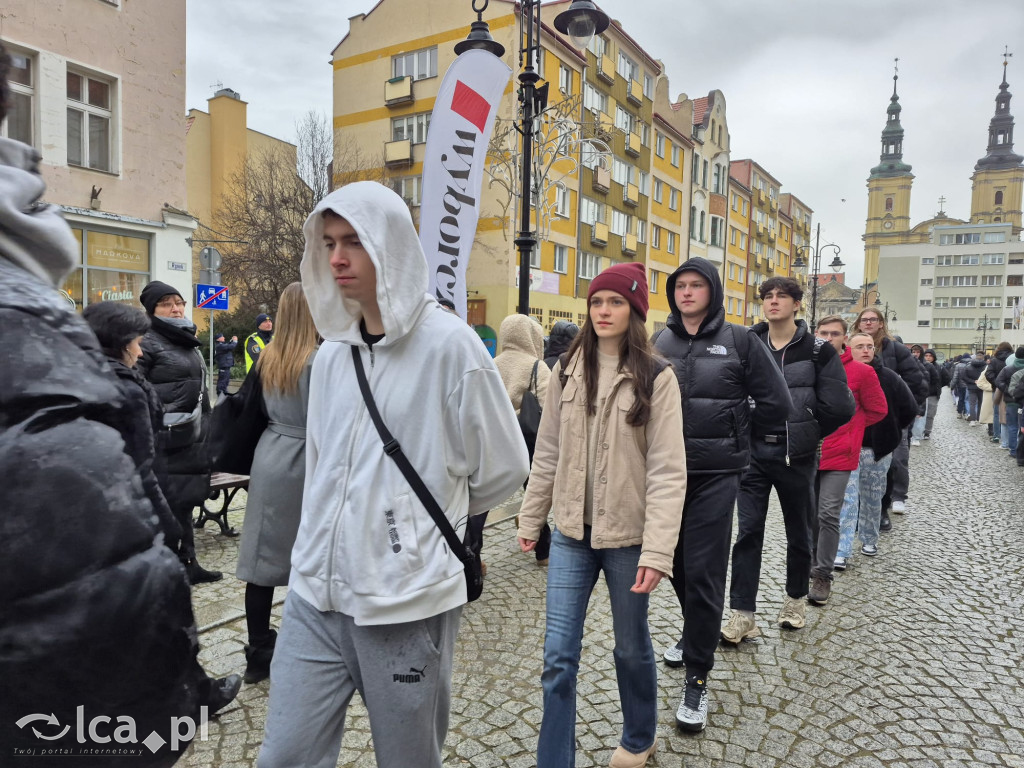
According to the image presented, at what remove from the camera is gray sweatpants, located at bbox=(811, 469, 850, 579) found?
5094 millimetres

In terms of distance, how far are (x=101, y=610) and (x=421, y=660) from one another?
1139 millimetres

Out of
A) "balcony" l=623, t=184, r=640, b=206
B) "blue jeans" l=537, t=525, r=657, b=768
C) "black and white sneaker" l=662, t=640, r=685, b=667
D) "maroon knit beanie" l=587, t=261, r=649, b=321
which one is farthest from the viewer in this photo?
"balcony" l=623, t=184, r=640, b=206

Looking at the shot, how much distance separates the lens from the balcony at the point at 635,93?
35094 millimetres

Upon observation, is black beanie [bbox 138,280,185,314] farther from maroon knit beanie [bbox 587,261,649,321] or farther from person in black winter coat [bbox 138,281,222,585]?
maroon knit beanie [bbox 587,261,649,321]

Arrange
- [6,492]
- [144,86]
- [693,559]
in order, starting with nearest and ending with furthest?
[6,492] → [693,559] → [144,86]

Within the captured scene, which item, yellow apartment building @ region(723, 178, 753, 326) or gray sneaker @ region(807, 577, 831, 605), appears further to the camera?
yellow apartment building @ region(723, 178, 753, 326)

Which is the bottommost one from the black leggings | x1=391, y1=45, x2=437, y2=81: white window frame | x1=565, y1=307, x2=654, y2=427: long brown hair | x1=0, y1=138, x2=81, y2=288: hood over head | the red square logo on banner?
the black leggings

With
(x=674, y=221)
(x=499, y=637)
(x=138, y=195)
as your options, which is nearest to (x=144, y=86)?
(x=138, y=195)

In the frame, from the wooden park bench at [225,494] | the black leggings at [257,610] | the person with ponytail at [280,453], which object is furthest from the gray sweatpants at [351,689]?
the wooden park bench at [225,494]

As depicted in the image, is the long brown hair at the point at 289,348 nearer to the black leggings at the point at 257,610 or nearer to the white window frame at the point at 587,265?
the black leggings at the point at 257,610

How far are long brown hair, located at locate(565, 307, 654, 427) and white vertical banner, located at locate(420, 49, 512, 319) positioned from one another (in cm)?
311

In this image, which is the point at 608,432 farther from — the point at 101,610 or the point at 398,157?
the point at 398,157

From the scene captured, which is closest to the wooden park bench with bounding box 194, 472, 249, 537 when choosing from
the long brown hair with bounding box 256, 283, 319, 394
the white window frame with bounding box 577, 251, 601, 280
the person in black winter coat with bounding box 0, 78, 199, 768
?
the long brown hair with bounding box 256, 283, 319, 394

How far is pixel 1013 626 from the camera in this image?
4.70 meters
